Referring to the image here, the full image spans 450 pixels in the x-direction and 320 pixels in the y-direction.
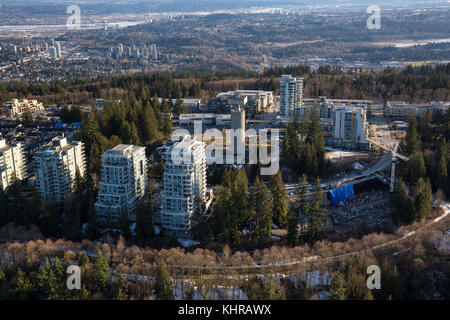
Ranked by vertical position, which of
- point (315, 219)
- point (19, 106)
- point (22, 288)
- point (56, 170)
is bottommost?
point (22, 288)

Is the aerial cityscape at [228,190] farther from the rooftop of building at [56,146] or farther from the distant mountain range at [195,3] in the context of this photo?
the distant mountain range at [195,3]

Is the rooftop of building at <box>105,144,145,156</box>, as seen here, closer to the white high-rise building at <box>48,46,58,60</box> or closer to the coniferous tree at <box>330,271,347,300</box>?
the coniferous tree at <box>330,271,347,300</box>

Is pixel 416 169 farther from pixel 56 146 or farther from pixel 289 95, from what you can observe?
pixel 56 146

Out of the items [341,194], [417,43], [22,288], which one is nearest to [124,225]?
[22,288]

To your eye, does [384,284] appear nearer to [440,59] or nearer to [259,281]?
[259,281]

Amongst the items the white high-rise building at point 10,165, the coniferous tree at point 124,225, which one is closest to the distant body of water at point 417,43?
the white high-rise building at point 10,165

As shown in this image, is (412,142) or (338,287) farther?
(412,142)
